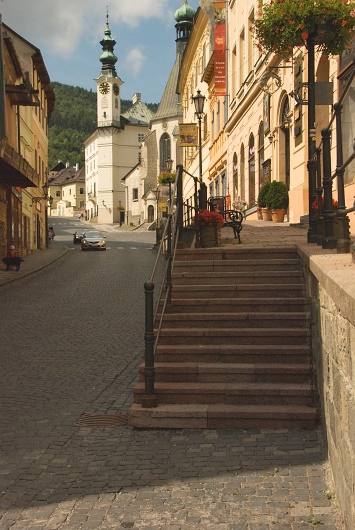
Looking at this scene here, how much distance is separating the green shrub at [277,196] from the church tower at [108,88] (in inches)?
3683

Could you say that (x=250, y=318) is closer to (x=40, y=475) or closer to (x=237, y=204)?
(x=40, y=475)

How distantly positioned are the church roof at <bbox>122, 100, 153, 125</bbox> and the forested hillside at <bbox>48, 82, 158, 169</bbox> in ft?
119

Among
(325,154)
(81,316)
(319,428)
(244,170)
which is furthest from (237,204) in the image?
(319,428)

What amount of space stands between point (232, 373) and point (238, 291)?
164 cm

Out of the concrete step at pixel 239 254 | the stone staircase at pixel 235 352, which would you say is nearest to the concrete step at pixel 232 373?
the stone staircase at pixel 235 352

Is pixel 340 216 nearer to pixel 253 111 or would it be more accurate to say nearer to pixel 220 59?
pixel 253 111

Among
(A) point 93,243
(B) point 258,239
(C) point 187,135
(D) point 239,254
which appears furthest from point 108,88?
(D) point 239,254

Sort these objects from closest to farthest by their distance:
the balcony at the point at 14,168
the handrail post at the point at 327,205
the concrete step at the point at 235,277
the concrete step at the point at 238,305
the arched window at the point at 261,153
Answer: the handrail post at the point at 327,205 < the concrete step at the point at 238,305 < the concrete step at the point at 235,277 < the balcony at the point at 14,168 < the arched window at the point at 261,153

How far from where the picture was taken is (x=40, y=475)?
198 inches

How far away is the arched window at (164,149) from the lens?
3537 inches

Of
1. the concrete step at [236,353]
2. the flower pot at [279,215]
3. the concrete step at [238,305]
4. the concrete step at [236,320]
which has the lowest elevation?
the concrete step at [236,353]

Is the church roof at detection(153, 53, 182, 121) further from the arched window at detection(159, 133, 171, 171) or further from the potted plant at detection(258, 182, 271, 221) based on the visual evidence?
the potted plant at detection(258, 182, 271, 221)

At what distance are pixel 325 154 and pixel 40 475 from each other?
448 centimetres

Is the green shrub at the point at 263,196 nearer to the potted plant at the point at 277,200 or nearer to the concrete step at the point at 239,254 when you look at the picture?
the potted plant at the point at 277,200
